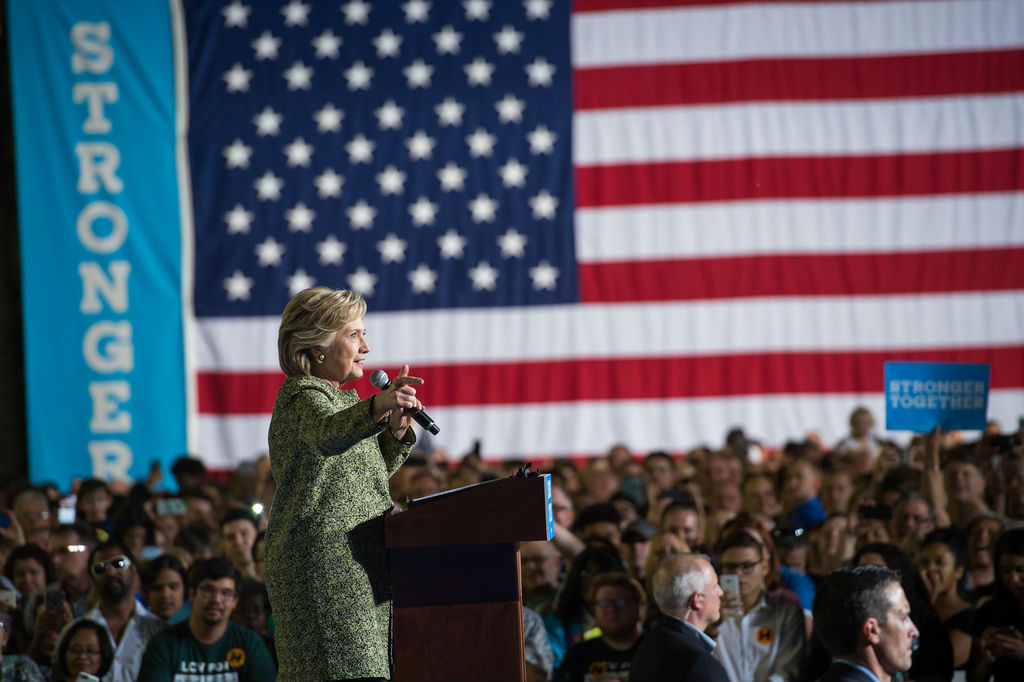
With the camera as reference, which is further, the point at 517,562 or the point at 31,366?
the point at 31,366

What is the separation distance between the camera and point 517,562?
246 cm

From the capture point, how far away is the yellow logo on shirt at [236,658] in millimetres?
4730

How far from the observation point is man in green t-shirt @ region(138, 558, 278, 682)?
15.4 ft

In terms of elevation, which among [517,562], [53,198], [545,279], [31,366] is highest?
[53,198]

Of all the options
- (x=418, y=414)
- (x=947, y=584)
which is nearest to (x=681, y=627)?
(x=947, y=584)

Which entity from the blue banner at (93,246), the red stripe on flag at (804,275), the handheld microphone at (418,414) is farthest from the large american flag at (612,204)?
the handheld microphone at (418,414)

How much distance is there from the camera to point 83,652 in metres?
4.80

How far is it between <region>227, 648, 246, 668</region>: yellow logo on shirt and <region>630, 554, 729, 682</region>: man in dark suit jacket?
167 centimetres

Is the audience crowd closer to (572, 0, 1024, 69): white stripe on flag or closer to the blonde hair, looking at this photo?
the blonde hair

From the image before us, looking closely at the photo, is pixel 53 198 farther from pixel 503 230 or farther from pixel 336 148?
pixel 503 230

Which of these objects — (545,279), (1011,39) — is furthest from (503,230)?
(1011,39)

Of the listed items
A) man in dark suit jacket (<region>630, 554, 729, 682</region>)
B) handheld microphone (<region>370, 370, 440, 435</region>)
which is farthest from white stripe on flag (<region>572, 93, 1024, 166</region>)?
handheld microphone (<region>370, 370, 440, 435</region>)

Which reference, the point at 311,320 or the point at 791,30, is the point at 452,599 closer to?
the point at 311,320

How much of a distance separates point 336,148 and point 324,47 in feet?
3.44
